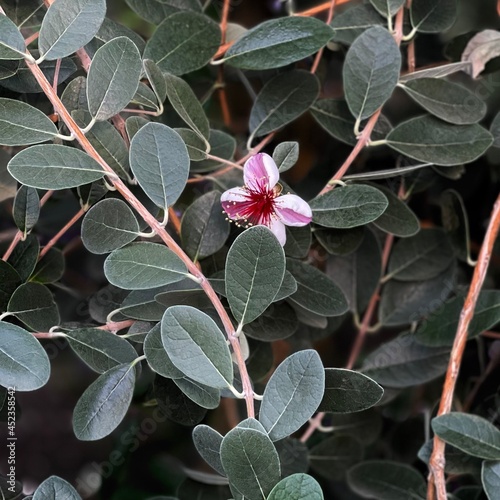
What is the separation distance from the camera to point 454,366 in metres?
0.74

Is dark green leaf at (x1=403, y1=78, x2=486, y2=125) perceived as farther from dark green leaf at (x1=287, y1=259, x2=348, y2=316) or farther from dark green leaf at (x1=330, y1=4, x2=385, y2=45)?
dark green leaf at (x1=287, y1=259, x2=348, y2=316)

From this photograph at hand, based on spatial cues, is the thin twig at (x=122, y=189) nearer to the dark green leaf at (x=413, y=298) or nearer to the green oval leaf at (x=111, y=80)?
the green oval leaf at (x=111, y=80)

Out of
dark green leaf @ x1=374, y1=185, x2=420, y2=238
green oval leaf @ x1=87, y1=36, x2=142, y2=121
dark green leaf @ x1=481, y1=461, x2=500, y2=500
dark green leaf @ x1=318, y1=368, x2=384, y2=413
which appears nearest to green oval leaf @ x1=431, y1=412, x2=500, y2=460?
dark green leaf @ x1=481, y1=461, x2=500, y2=500

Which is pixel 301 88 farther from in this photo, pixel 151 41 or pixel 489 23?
pixel 489 23

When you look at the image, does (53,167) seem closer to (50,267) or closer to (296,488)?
(50,267)

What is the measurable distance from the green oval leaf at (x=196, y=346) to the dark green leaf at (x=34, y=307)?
188 mm

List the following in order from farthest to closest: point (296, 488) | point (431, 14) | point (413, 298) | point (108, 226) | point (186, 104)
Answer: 1. point (413, 298)
2. point (431, 14)
3. point (186, 104)
4. point (108, 226)
5. point (296, 488)

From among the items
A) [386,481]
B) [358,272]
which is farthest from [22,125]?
[386,481]

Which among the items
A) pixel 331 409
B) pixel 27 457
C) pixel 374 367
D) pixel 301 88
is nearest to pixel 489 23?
pixel 301 88

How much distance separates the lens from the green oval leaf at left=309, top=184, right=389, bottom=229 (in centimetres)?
71

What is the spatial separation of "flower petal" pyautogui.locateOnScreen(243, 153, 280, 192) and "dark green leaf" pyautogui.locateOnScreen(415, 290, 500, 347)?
0.29 metres

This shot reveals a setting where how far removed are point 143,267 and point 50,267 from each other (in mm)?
218

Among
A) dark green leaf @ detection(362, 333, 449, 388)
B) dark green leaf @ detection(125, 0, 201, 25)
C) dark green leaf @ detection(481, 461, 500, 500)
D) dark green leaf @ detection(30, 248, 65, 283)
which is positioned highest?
dark green leaf @ detection(125, 0, 201, 25)

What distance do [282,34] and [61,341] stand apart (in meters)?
0.40
